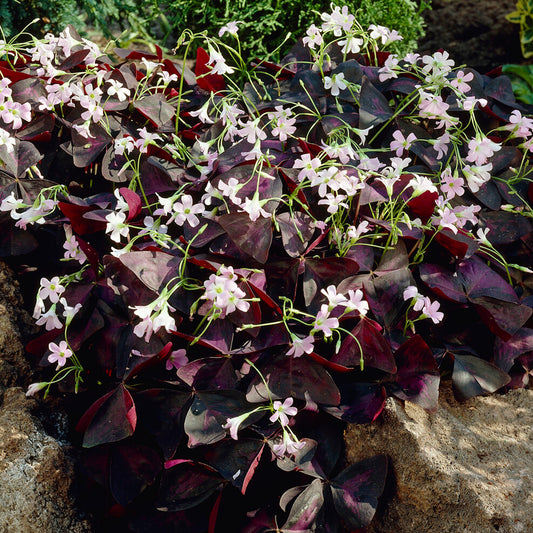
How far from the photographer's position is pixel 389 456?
1.34 m

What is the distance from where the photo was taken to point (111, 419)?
1255 mm

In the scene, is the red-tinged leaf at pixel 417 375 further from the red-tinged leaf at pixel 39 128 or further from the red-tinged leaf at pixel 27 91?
the red-tinged leaf at pixel 27 91

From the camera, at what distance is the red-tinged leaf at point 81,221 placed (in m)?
1.42

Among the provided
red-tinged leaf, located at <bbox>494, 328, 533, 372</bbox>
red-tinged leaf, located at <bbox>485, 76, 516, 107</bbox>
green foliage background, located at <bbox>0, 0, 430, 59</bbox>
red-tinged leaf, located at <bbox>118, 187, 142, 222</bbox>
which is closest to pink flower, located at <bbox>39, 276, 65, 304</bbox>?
red-tinged leaf, located at <bbox>118, 187, 142, 222</bbox>

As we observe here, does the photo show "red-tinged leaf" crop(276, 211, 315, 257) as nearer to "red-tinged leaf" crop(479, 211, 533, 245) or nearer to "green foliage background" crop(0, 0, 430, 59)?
"red-tinged leaf" crop(479, 211, 533, 245)

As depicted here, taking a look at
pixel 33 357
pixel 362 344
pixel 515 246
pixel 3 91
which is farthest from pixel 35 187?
pixel 515 246

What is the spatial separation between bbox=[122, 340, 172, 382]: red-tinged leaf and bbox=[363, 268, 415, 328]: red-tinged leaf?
504 millimetres

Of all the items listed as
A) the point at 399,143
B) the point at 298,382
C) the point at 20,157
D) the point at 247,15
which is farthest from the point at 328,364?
the point at 247,15

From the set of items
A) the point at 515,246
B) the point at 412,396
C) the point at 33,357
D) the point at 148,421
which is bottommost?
the point at 33,357

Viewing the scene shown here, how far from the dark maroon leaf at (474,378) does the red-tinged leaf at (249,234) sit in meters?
0.56

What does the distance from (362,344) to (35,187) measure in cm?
101

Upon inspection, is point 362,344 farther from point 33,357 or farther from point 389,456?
point 33,357

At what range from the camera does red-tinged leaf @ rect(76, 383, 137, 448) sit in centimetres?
123

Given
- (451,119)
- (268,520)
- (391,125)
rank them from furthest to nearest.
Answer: (391,125) → (451,119) → (268,520)
